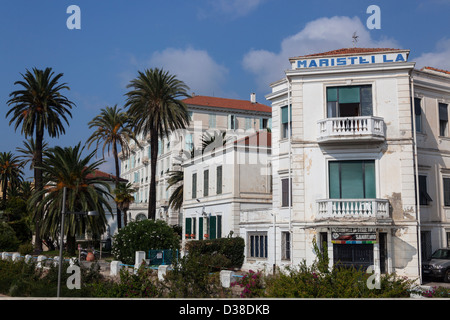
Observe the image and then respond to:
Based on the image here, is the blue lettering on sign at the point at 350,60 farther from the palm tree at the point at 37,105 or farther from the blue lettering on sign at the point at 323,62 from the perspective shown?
the palm tree at the point at 37,105

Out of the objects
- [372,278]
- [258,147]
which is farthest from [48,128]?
[372,278]

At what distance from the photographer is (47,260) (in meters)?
30.4

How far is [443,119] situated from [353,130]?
6.55m

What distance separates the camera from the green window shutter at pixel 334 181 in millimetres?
24156

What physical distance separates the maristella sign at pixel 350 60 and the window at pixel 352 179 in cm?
499

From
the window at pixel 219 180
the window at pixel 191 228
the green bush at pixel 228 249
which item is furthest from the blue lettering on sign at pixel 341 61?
the window at pixel 191 228

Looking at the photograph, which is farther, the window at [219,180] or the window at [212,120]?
the window at [212,120]

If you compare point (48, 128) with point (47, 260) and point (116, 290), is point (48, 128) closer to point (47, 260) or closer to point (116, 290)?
point (47, 260)

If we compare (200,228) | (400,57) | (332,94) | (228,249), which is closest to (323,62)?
(332,94)

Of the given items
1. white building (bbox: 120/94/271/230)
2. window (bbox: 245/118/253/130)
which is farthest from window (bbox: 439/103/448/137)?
window (bbox: 245/118/253/130)

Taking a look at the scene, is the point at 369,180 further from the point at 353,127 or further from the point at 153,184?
the point at 153,184

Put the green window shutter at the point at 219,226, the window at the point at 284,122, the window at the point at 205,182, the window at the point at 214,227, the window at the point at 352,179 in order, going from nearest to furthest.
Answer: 1. the window at the point at 352,179
2. the window at the point at 284,122
3. the green window shutter at the point at 219,226
4. the window at the point at 214,227
5. the window at the point at 205,182

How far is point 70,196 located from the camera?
1467 inches
